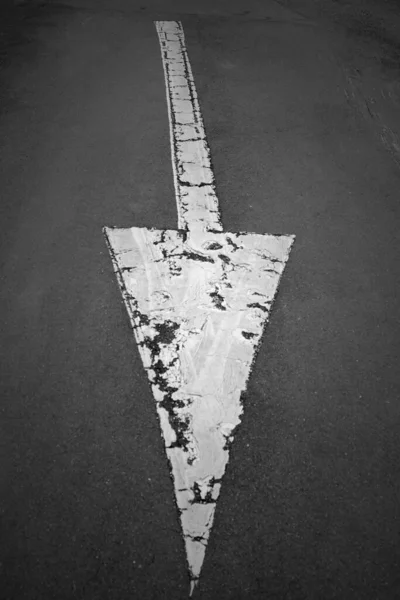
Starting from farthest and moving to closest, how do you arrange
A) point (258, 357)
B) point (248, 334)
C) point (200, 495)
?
point (248, 334)
point (258, 357)
point (200, 495)

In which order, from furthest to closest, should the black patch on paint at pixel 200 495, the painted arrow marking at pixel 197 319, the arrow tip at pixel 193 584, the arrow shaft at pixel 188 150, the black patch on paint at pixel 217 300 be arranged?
the arrow shaft at pixel 188 150
the black patch on paint at pixel 217 300
the painted arrow marking at pixel 197 319
the black patch on paint at pixel 200 495
the arrow tip at pixel 193 584

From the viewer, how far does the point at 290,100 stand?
4586 millimetres

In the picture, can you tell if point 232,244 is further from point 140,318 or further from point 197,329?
point 140,318

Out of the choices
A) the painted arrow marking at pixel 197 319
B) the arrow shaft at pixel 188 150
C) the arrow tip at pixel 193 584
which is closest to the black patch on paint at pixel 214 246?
the painted arrow marking at pixel 197 319

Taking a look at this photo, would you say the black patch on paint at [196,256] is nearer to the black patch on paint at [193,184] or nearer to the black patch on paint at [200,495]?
the black patch on paint at [193,184]

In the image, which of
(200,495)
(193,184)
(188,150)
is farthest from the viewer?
(188,150)

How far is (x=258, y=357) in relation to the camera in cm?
241

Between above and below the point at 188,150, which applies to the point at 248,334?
below

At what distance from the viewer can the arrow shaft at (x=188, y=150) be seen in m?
3.24

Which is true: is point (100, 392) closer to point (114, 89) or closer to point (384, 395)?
point (384, 395)

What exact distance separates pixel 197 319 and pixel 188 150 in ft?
6.78

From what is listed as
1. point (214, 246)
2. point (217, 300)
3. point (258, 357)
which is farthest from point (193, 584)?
point (214, 246)

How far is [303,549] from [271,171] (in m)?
3.03

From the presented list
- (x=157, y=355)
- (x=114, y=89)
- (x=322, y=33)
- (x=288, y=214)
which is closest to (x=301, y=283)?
(x=288, y=214)
